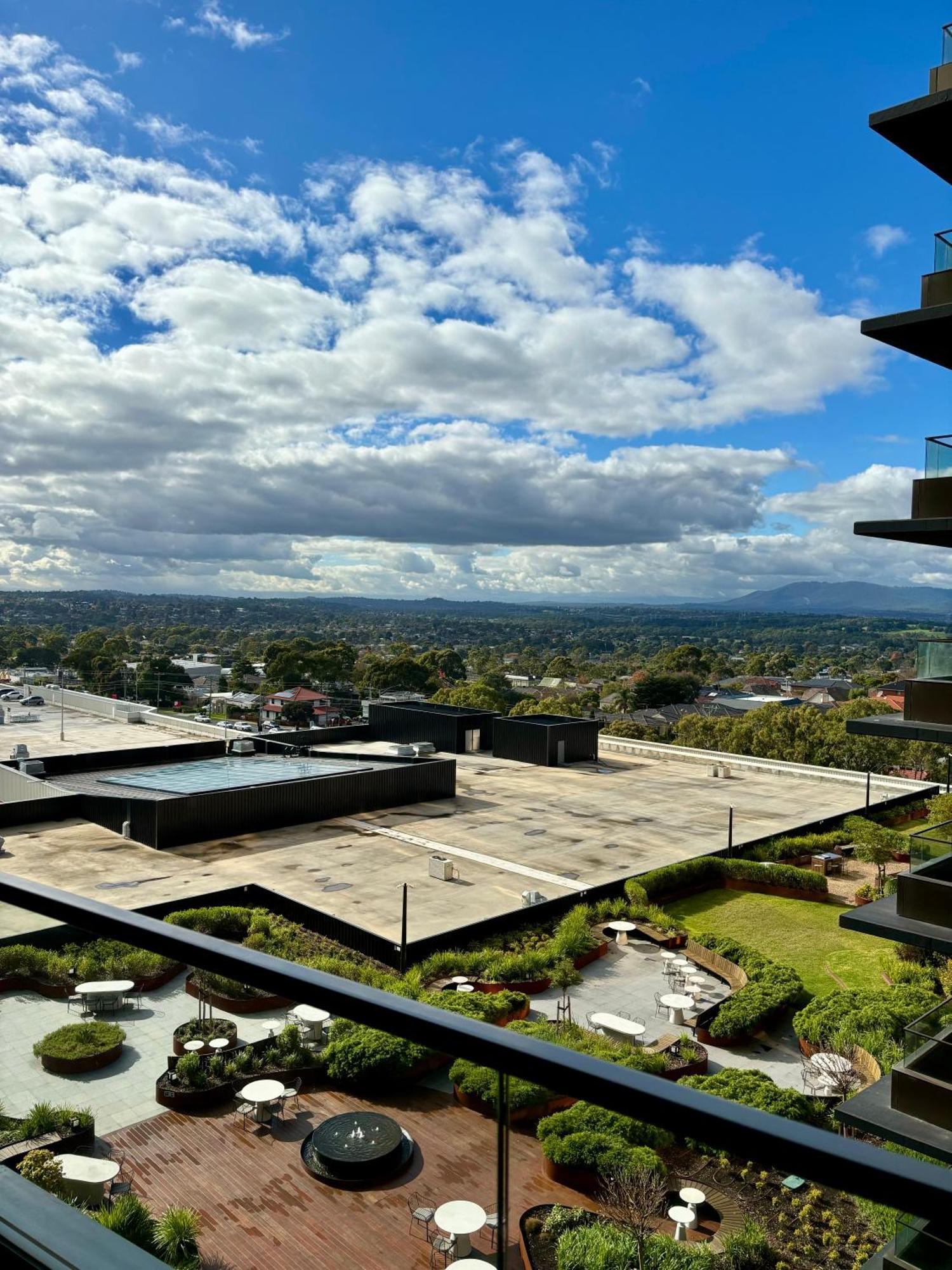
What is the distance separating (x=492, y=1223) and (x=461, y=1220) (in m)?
0.08

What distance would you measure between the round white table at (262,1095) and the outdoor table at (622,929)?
52.4ft

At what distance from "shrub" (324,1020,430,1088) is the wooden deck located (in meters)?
0.06

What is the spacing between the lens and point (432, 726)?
35.9 meters

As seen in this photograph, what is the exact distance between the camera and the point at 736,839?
23.3 meters

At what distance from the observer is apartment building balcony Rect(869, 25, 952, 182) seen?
31.4 feet

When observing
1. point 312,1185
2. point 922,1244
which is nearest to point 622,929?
Result: point 922,1244

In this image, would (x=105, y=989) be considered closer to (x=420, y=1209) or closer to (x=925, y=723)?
(x=420, y=1209)

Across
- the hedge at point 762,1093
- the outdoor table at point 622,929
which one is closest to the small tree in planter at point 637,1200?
the hedge at point 762,1093

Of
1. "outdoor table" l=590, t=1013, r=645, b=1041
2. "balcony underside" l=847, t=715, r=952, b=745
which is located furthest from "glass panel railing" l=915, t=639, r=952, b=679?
"outdoor table" l=590, t=1013, r=645, b=1041

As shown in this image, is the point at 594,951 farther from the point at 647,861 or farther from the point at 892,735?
the point at 892,735

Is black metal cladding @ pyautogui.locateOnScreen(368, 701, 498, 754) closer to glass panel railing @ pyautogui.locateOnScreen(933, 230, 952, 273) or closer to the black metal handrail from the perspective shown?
glass panel railing @ pyautogui.locateOnScreen(933, 230, 952, 273)

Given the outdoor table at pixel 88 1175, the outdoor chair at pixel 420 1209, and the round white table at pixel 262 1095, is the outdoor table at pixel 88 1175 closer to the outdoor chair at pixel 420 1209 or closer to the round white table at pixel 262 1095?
the round white table at pixel 262 1095

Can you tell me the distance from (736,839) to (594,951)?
27.5 feet

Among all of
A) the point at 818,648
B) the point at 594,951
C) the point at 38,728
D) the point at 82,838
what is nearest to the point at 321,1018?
the point at 594,951
